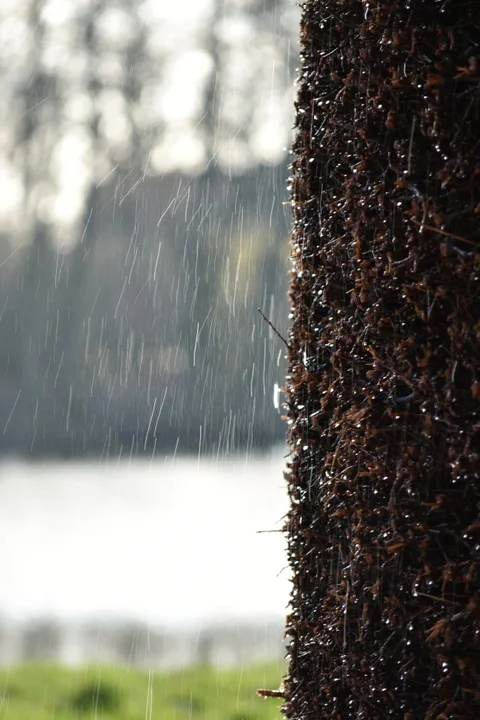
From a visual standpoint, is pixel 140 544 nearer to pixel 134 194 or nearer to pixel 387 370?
pixel 134 194

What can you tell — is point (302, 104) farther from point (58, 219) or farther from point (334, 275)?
point (58, 219)

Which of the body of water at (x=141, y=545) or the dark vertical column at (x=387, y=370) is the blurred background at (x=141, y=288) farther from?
the dark vertical column at (x=387, y=370)

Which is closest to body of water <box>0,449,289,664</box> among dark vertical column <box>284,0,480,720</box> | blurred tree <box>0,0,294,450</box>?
blurred tree <box>0,0,294,450</box>

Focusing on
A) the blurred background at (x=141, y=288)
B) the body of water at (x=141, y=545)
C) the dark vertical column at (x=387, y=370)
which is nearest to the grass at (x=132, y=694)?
the body of water at (x=141, y=545)

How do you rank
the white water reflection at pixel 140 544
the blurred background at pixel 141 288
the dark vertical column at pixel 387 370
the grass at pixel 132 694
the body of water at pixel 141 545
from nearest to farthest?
the dark vertical column at pixel 387 370 → the grass at pixel 132 694 → the body of water at pixel 141 545 → the white water reflection at pixel 140 544 → the blurred background at pixel 141 288

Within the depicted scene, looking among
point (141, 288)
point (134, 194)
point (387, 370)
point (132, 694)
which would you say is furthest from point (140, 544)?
point (387, 370)

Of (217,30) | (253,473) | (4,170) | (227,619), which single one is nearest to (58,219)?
(4,170)
